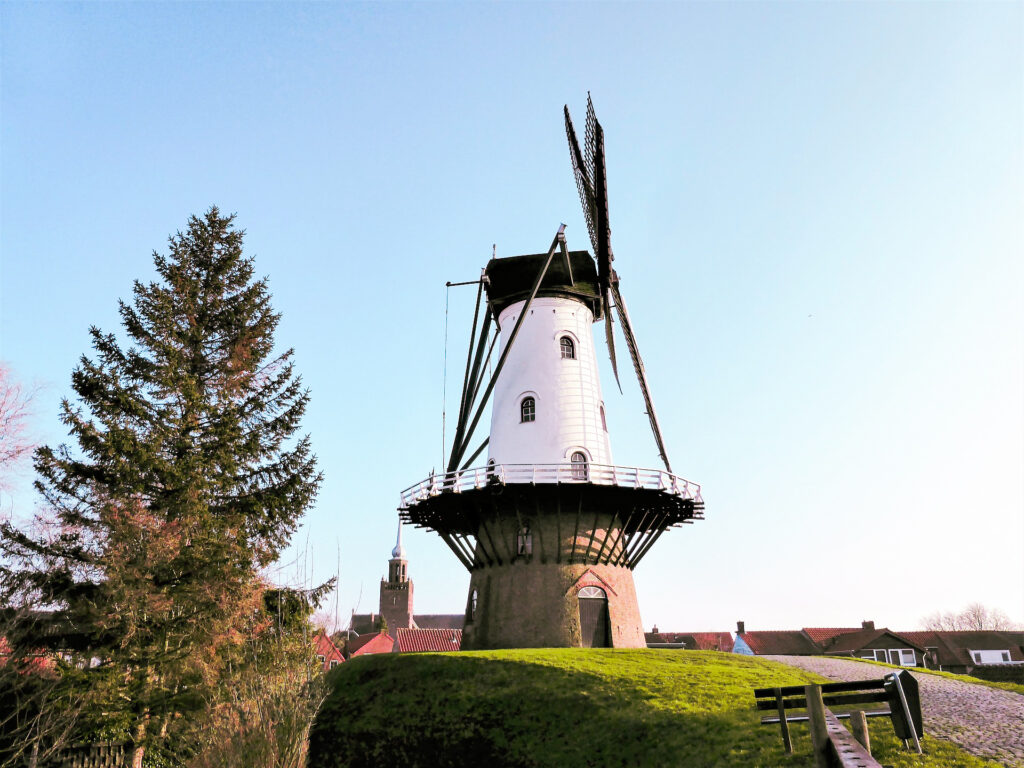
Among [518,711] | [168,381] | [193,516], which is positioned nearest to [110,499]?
[193,516]

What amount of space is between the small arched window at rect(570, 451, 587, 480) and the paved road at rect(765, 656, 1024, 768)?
408 inches

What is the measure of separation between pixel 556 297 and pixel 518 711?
15.4 meters

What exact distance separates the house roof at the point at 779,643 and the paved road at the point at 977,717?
120ft

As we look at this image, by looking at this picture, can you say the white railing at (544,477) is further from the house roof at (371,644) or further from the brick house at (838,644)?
the house roof at (371,644)

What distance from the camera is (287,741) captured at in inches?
394

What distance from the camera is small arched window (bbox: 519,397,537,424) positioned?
24844 millimetres

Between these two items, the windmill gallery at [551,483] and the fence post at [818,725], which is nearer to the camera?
the fence post at [818,725]

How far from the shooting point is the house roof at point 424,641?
4709 cm

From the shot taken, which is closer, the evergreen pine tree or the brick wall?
the evergreen pine tree

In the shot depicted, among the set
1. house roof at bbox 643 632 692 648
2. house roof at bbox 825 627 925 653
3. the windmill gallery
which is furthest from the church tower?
the windmill gallery

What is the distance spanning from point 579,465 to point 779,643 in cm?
4047

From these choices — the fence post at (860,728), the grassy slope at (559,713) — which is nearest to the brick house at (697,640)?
the grassy slope at (559,713)

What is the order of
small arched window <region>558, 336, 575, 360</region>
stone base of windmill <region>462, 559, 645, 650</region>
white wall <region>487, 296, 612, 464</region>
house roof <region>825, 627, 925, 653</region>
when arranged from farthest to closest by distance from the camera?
house roof <region>825, 627, 925, 653</region> → small arched window <region>558, 336, 575, 360</region> → white wall <region>487, 296, 612, 464</region> → stone base of windmill <region>462, 559, 645, 650</region>

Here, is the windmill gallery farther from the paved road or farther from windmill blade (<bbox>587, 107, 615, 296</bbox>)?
the paved road
